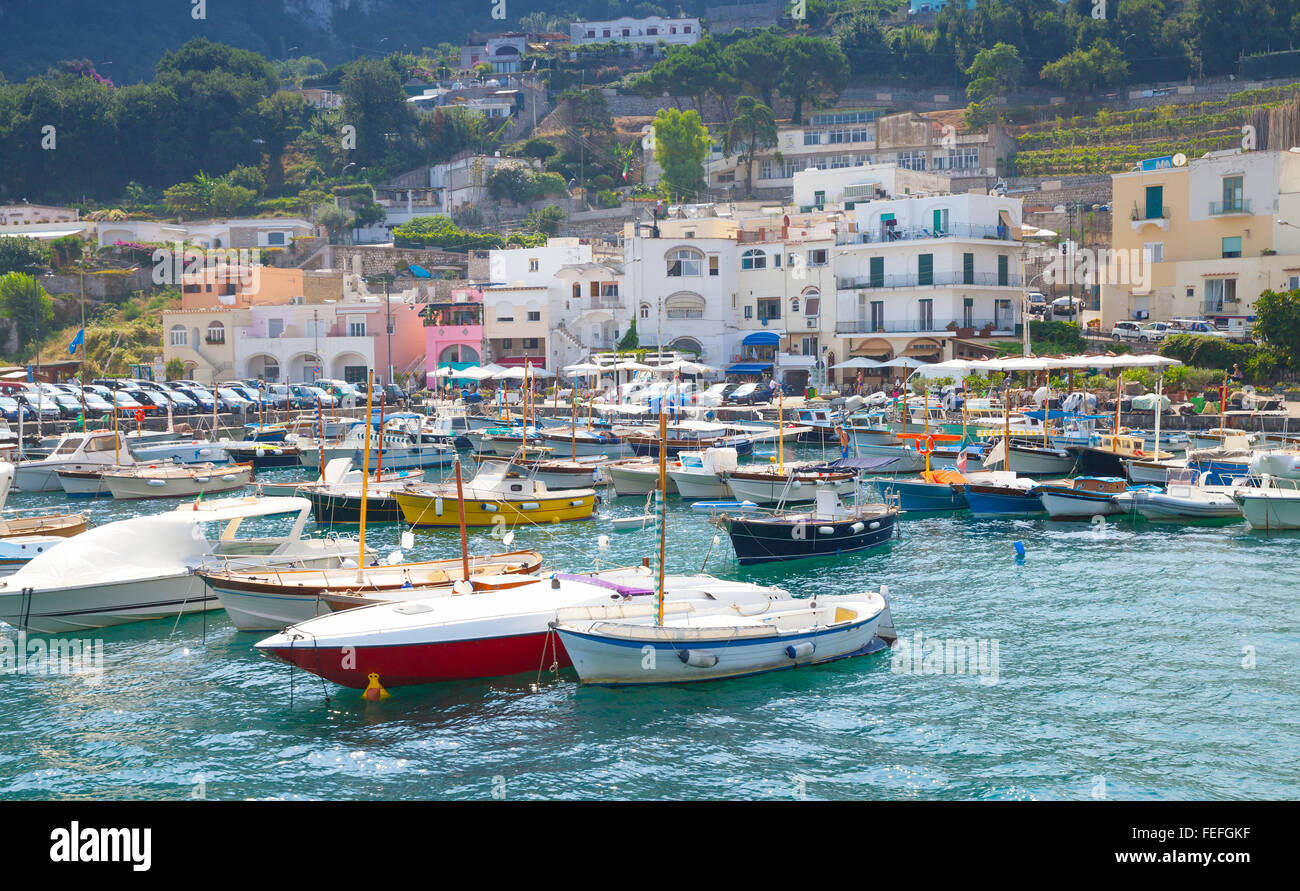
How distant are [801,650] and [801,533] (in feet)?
30.3

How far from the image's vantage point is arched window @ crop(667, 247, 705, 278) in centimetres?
6775

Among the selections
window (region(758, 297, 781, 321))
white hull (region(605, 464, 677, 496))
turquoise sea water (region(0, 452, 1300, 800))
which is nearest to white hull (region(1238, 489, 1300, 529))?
turquoise sea water (region(0, 452, 1300, 800))

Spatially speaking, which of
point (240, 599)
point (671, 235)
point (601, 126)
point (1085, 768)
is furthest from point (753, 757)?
point (601, 126)

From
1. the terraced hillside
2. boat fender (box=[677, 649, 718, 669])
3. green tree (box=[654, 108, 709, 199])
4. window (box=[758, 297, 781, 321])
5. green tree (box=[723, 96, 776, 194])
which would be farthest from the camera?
green tree (box=[654, 108, 709, 199])

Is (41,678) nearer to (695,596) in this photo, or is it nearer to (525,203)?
(695,596)

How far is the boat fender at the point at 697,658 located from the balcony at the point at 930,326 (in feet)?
150

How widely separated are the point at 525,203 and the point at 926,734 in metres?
88.0

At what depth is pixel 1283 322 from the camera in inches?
1953

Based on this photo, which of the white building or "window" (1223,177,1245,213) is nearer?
"window" (1223,177,1245,213)

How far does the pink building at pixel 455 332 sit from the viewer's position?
234 ft

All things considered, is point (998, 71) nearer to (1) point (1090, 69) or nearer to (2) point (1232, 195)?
(1) point (1090, 69)

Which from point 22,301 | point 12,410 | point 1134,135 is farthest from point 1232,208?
point 22,301

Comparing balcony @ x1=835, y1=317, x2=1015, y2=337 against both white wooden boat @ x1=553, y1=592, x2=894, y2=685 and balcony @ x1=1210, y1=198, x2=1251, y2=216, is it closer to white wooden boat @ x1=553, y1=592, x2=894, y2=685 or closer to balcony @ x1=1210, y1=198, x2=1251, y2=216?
balcony @ x1=1210, y1=198, x2=1251, y2=216

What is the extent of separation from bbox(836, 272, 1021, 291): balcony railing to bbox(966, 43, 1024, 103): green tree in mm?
43226
